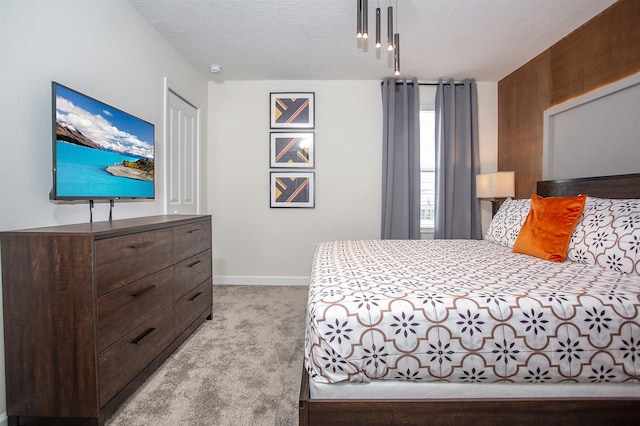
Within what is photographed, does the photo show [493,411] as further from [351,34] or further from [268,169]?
[268,169]

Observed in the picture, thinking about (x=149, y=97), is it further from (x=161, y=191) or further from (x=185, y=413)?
A: (x=185, y=413)

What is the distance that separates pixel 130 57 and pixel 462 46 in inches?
113

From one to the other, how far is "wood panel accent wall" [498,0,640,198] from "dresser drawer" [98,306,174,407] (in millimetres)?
3501

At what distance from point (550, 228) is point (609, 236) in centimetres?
31

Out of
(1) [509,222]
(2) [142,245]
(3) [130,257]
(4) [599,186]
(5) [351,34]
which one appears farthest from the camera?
(5) [351,34]

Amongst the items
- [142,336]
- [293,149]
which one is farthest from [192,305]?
[293,149]

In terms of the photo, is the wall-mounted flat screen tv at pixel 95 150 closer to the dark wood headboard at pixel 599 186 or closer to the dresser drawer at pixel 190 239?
the dresser drawer at pixel 190 239

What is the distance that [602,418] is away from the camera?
120 centimetres

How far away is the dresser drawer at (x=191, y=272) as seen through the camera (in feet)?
7.06

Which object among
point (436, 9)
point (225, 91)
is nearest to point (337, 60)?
point (436, 9)

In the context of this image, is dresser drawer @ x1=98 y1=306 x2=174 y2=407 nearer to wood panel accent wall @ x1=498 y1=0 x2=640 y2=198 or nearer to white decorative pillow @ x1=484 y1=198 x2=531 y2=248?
white decorative pillow @ x1=484 y1=198 x2=531 y2=248

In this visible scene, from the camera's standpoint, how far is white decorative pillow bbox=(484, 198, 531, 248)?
2.45 meters

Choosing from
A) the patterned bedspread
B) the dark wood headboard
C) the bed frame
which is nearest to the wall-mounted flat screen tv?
the patterned bedspread

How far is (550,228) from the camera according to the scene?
80.9 inches
